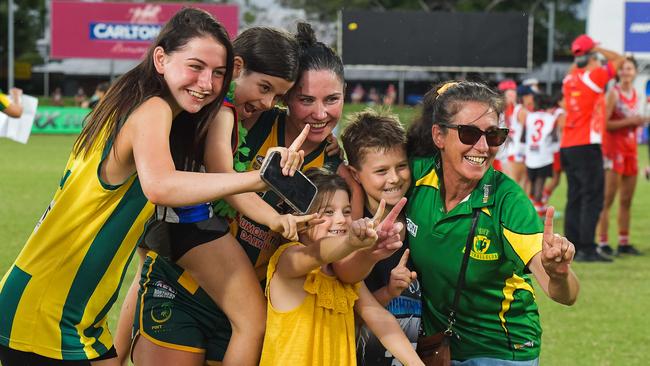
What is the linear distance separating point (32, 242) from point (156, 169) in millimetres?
633

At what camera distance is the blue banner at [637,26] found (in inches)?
1198

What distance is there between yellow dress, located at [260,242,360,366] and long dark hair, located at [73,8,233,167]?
Answer: 814 millimetres

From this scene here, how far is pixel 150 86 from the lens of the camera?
3783mm

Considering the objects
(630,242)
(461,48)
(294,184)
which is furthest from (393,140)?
(461,48)

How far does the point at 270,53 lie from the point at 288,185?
0.93 m

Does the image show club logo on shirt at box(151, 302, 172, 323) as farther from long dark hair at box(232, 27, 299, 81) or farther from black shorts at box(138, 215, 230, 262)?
long dark hair at box(232, 27, 299, 81)

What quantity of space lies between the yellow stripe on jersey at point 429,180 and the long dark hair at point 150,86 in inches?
40.1

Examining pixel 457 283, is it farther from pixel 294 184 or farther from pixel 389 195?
pixel 294 184

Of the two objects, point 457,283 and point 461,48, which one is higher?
point 461,48

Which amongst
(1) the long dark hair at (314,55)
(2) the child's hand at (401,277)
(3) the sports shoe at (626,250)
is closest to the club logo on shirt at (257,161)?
(1) the long dark hair at (314,55)

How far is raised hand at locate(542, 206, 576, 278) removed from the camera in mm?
3639

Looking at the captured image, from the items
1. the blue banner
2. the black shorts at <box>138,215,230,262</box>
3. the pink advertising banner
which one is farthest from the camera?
the pink advertising banner

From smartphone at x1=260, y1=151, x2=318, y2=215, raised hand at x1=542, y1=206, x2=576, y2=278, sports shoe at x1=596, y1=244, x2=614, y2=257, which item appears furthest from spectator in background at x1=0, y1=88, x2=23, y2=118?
raised hand at x1=542, y1=206, x2=576, y2=278

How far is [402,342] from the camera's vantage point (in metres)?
4.17
